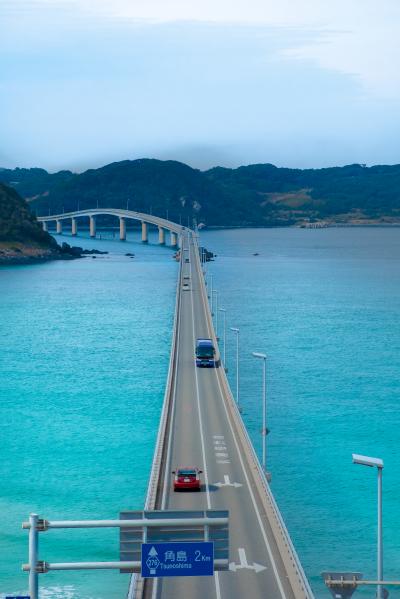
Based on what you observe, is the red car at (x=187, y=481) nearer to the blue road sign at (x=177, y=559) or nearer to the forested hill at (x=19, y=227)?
the blue road sign at (x=177, y=559)

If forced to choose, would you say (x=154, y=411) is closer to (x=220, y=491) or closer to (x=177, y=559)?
(x=220, y=491)

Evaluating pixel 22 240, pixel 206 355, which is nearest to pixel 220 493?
pixel 206 355

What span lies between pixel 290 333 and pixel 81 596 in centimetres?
4242

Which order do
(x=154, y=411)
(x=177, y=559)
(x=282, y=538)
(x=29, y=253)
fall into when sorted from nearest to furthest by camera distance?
(x=177, y=559)
(x=282, y=538)
(x=154, y=411)
(x=29, y=253)

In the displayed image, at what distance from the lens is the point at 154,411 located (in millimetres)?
39688

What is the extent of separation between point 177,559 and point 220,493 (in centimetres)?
1164

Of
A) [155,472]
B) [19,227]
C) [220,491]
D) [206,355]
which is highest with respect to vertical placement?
[19,227]

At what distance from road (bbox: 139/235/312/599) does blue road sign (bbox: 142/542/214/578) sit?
482cm

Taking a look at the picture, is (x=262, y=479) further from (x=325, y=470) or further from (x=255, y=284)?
(x=255, y=284)

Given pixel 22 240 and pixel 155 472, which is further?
pixel 22 240

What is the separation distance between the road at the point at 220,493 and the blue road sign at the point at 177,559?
482 centimetres

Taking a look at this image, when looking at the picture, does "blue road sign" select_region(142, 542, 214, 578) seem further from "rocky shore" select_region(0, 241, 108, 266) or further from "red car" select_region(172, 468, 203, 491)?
"rocky shore" select_region(0, 241, 108, 266)

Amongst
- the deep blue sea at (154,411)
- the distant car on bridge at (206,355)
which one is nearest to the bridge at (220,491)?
the distant car on bridge at (206,355)

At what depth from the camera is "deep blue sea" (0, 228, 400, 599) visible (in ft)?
77.8
